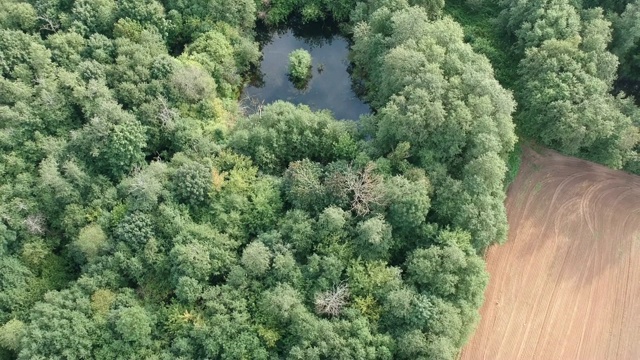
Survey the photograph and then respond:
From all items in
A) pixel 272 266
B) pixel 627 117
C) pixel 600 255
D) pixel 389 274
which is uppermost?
pixel 627 117

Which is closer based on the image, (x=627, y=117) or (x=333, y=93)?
(x=627, y=117)

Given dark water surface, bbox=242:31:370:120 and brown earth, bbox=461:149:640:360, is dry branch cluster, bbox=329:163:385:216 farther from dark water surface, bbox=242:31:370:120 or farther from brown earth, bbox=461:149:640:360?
brown earth, bbox=461:149:640:360

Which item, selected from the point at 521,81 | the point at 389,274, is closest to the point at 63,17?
the point at 389,274

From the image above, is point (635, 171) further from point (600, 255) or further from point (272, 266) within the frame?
point (272, 266)

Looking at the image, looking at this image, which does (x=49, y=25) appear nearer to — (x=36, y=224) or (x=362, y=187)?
(x=36, y=224)

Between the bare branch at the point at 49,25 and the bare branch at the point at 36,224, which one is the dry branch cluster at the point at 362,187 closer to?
the bare branch at the point at 36,224

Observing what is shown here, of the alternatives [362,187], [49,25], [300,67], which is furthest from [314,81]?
[49,25]
